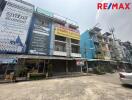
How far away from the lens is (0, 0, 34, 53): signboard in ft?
42.1

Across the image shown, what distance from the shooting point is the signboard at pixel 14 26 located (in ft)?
42.1

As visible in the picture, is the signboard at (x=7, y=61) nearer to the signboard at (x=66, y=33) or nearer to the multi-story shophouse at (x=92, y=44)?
the signboard at (x=66, y=33)

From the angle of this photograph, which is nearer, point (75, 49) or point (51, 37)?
point (51, 37)

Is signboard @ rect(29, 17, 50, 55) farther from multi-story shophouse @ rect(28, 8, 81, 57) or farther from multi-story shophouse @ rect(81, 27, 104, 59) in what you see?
multi-story shophouse @ rect(81, 27, 104, 59)

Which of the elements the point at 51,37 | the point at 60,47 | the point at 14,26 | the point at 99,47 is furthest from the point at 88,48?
the point at 14,26

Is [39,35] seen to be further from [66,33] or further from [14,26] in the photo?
[66,33]

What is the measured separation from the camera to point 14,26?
1387 cm

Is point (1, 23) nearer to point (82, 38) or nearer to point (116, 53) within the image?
point (82, 38)

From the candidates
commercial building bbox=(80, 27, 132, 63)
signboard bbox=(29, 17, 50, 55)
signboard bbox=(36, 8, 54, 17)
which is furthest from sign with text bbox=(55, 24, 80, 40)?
commercial building bbox=(80, 27, 132, 63)

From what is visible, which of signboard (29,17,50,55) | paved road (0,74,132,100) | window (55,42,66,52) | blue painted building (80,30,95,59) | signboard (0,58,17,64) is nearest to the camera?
paved road (0,74,132,100)

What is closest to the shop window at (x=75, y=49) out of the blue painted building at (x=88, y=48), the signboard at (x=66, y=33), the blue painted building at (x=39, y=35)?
the signboard at (x=66, y=33)

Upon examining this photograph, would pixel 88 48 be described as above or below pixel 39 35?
below

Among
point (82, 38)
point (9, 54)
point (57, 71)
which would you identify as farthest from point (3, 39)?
point (82, 38)

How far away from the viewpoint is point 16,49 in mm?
13359
